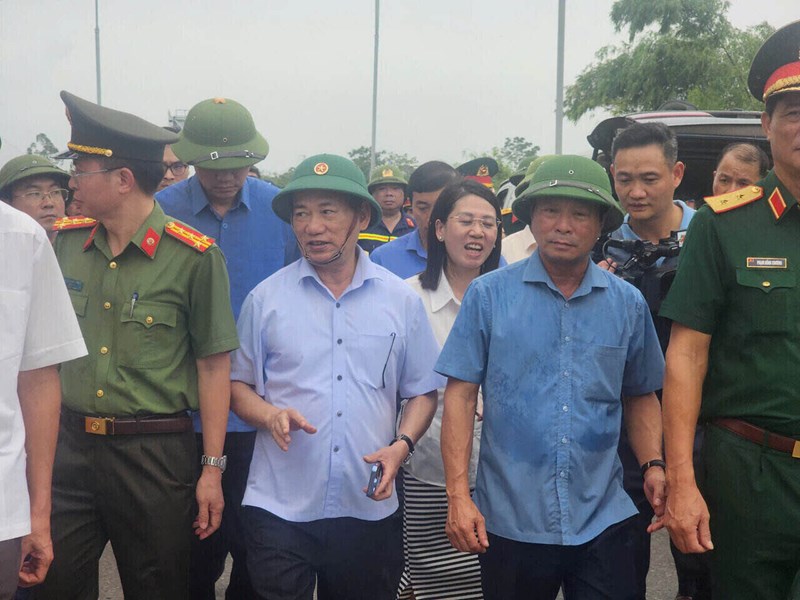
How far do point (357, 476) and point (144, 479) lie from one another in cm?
71

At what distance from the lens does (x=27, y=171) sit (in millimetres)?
5211

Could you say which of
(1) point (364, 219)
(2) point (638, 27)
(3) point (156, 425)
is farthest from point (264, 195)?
(2) point (638, 27)

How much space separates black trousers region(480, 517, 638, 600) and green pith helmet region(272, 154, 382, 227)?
1291 millimetres

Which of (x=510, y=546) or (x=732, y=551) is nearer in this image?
(x=732, y=551)

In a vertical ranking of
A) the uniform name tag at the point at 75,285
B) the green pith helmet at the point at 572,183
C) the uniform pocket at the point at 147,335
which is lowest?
the uniform pocket at the point at 147,335

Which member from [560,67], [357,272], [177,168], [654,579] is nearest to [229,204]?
[357,272]

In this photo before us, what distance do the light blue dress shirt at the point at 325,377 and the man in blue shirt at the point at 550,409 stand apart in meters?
0.38

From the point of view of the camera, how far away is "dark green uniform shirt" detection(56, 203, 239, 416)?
131 inches

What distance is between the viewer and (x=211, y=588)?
417 cm

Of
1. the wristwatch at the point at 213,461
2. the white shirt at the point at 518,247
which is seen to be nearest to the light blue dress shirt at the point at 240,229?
the wristwatch at the point at 213,461

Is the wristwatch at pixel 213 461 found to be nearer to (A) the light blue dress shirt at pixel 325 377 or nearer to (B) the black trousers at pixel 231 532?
(A) the light blue dress shirt at pixel 325 377

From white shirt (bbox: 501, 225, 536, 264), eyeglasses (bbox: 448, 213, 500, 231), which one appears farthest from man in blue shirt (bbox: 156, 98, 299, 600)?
white shirt (bbox: 501, 225, 536, 264)

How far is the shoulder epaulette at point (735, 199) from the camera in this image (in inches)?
117

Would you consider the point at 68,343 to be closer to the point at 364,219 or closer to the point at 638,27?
the point at 364,219
